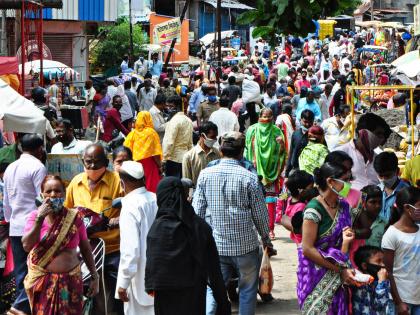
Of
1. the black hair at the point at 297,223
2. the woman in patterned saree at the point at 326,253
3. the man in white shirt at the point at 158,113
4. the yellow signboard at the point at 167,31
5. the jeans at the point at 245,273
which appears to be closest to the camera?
the woman in patterned saree at the point at 326,253

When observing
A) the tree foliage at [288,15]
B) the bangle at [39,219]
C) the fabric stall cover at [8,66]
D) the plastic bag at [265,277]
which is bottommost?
the plastic bag at [265,277]

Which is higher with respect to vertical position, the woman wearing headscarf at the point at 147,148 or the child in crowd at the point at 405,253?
the woman wearing headscarf at the point at 147,148

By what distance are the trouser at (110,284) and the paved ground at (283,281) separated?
1.50 m

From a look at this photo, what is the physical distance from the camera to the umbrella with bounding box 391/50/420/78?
10812 millimetres

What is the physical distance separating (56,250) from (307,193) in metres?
2.17

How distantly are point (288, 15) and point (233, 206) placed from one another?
2.11 meters

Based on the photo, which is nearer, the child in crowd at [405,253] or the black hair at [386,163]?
the child in crowd at [405,253]

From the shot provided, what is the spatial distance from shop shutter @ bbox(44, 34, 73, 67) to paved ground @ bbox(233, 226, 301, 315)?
22.2 metres

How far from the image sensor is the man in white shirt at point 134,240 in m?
7.00

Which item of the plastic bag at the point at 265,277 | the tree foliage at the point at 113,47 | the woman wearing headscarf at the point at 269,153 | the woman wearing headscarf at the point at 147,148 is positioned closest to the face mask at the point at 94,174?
the plastic bag at the point at 265,277

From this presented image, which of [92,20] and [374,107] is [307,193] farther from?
[92,20]

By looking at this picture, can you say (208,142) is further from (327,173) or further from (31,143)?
(327,173)

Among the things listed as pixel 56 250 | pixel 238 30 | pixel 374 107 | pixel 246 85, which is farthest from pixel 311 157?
pixel 238 30

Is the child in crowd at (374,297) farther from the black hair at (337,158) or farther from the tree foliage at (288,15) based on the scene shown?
the tree foliage at (288,15)
